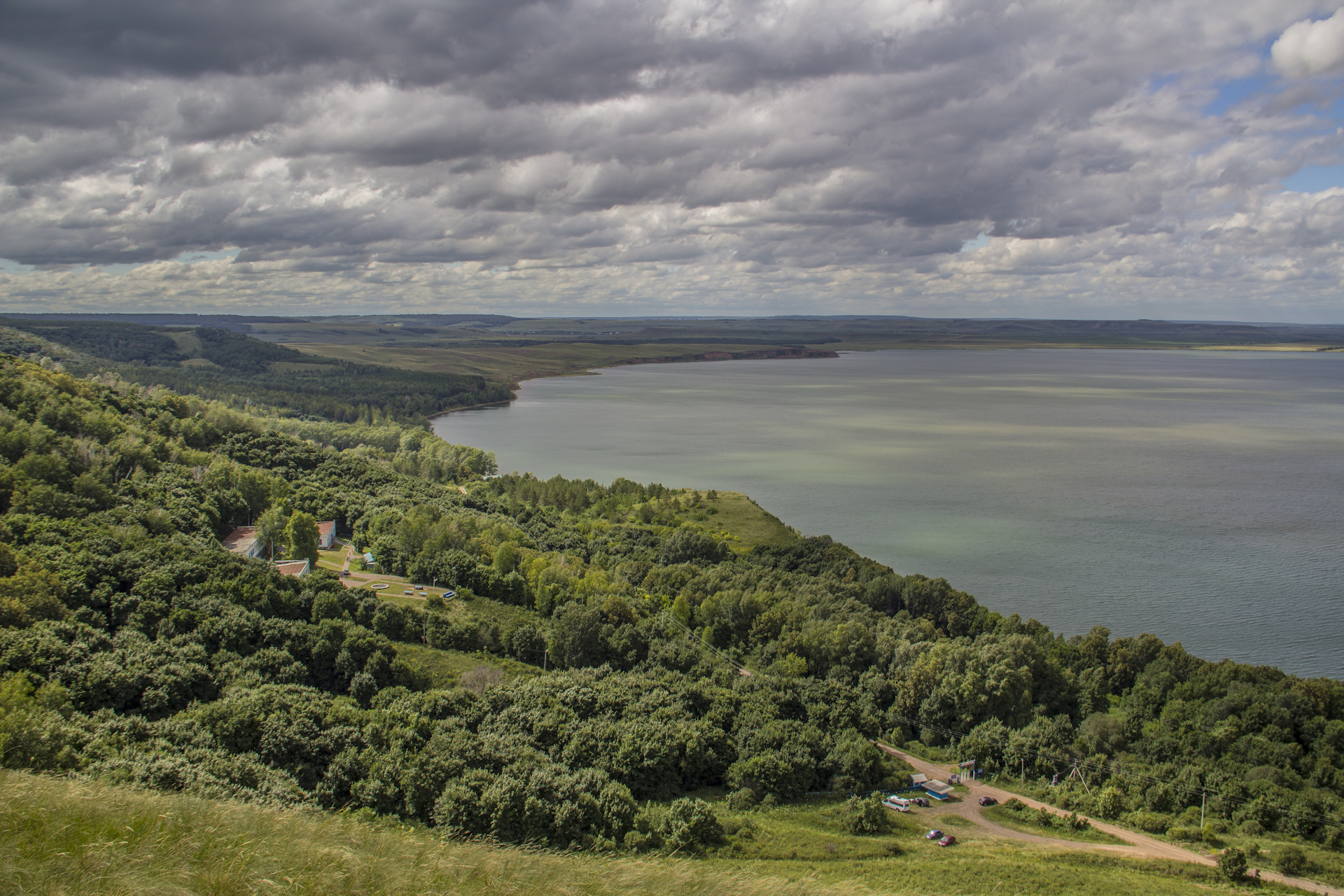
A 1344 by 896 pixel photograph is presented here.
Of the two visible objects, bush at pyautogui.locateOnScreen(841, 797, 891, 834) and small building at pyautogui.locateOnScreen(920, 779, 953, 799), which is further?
small building at pyautogui.locateOnScreen(920, 779, 953, 799)

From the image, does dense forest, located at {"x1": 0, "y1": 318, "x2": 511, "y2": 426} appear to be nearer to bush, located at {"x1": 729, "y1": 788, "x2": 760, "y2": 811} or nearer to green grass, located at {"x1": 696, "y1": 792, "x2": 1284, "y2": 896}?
bush, located at {"x1": 729, "y1": 788, "x2": 760, "y2": 811}

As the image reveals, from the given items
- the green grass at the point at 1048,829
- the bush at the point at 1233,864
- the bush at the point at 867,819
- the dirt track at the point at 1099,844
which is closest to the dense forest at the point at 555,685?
the dirt track at the point at 1099,844

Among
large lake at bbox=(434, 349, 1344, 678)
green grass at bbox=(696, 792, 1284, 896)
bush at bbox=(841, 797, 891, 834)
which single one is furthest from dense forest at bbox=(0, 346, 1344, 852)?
Answer: large lake at bbox=(434, 349, 1344, 678)

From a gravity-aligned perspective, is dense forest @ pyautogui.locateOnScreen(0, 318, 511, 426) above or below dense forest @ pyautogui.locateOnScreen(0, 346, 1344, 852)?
above

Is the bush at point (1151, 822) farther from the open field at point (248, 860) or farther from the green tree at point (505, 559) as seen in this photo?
the green tree at point (505, 559)

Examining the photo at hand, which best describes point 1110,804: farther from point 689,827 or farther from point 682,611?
point 682,611
